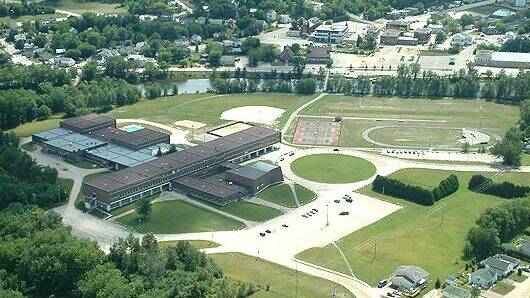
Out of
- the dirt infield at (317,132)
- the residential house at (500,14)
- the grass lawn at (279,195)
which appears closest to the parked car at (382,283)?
the grass lawn at (279,195)

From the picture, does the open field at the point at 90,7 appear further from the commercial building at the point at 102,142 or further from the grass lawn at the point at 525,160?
the grass lawn at the point at 525,160

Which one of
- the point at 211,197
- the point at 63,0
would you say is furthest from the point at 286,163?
the point at 63,0

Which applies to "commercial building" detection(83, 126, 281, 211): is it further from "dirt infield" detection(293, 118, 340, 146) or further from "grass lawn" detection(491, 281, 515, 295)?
"grass lawn" detection(491, 281, 515, 295)

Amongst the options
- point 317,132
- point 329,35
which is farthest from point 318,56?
point 317,132

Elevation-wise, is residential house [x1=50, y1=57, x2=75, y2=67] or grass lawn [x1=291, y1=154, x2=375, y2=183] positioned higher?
residential house [x1=50, y1=57, x2=75, y2=67]

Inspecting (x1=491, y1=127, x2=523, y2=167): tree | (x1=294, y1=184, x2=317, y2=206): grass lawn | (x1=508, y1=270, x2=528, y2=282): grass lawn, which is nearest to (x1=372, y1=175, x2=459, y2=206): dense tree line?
(x1=294, y1=184, x2=317, y2=206): grass lawn

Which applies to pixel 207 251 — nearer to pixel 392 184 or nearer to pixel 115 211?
pixel 115 211

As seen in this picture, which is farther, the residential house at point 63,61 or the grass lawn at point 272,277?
the residential house at point 63,61
